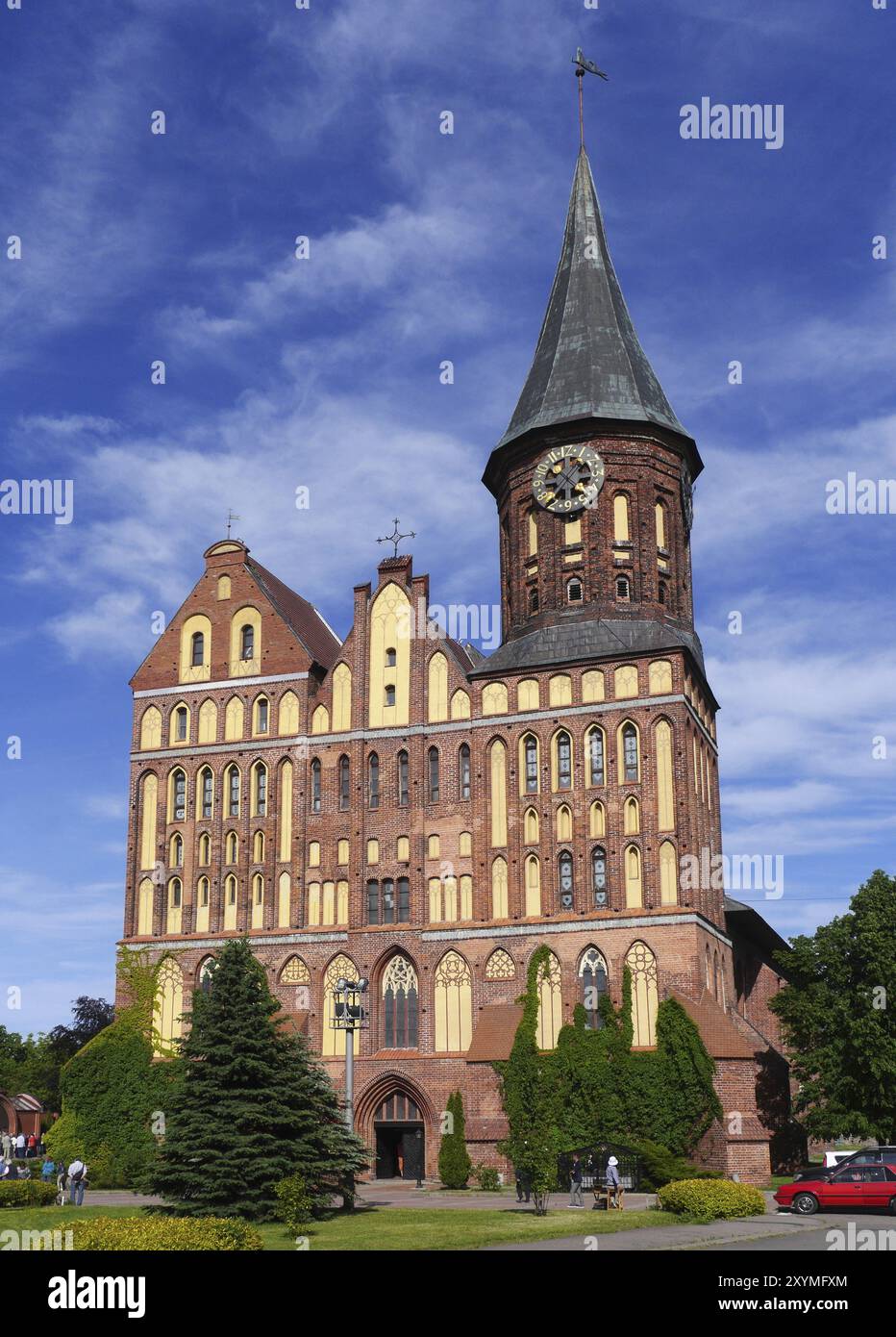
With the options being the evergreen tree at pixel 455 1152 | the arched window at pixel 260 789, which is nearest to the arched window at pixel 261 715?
the arched window at pixel 260 789

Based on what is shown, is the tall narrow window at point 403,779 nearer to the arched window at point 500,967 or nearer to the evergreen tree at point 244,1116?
the arched window at point 500,967

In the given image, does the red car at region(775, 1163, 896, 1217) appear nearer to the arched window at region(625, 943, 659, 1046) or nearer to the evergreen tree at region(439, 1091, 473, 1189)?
the arched window at region(625, 943, 659, 1046)

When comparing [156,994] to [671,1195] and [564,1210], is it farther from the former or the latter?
[671,1195]

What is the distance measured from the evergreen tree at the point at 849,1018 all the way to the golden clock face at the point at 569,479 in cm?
1688

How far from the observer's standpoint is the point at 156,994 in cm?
4850

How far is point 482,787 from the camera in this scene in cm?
4669

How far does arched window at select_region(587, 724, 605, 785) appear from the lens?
4531cm

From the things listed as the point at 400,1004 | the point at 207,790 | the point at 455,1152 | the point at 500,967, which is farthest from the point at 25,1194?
the point at 207,790

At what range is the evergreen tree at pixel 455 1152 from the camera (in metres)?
41.5

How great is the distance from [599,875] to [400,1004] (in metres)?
8.09

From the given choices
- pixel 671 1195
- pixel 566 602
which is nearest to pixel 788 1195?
pixel 671 1195

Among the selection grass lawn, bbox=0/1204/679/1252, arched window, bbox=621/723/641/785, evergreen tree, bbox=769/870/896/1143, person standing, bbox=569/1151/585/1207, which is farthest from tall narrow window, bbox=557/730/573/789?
grass lawn, bbox=0/1204/679/1252

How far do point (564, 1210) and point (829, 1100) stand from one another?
15716 mm
